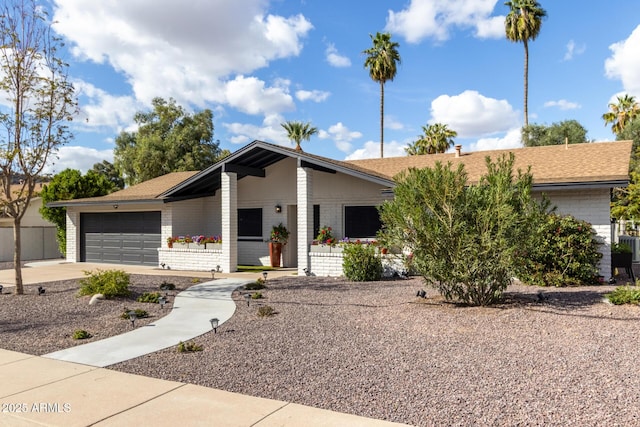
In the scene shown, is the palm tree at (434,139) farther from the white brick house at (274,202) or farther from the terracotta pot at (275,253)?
the terracotta pot at (275,253)

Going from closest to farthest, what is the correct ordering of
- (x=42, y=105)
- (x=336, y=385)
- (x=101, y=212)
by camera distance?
(x=336, y=385) → (x=42, y=105) → (x=101, y=212)

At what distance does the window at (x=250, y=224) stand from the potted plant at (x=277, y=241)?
1.01m

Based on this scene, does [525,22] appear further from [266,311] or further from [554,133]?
[266,311]

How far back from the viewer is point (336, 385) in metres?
4.67

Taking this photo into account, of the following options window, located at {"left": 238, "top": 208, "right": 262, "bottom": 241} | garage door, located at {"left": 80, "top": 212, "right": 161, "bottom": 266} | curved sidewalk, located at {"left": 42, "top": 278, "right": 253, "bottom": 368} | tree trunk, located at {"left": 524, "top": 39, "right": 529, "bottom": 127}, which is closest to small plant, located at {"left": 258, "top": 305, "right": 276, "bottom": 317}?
curved sidewalk, located at {"left": 42, "top": 278, "right": 253, "bottom": 368}

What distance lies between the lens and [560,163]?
521 inches

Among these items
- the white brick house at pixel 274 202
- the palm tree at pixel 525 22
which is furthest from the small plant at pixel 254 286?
the palm tree at pixel 525 22

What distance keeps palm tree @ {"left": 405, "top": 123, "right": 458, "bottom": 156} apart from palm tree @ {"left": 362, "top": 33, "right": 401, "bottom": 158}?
613 centimetres

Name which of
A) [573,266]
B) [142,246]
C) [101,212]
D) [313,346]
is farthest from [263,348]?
Answer: [101,212]

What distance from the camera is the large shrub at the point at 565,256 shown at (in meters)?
10.5

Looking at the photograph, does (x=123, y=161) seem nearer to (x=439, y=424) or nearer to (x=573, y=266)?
(x=573, y=266)

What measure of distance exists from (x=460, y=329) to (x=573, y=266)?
545 cm

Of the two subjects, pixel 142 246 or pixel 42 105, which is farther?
pixel 142 246

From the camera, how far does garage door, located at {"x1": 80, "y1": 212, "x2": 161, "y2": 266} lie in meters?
18.3
